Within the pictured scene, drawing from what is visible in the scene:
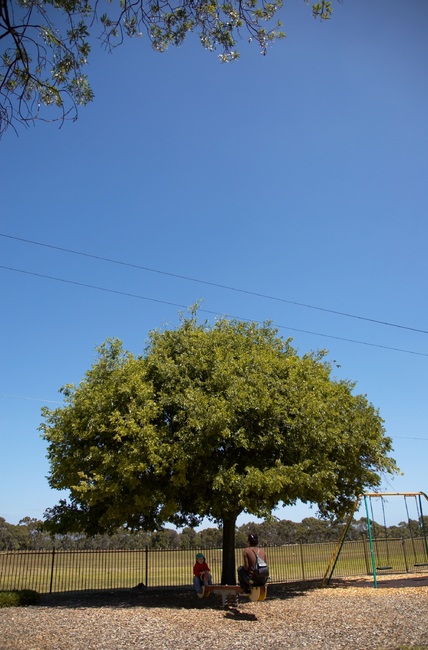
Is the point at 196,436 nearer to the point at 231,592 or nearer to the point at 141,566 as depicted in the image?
the point at 231,592

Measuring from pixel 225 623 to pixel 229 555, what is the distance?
21.3 feet

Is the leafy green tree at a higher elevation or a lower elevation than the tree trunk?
higher

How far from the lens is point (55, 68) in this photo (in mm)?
7352

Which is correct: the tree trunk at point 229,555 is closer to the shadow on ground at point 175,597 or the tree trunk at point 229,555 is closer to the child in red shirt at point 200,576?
the shadow on ground at point 175,597

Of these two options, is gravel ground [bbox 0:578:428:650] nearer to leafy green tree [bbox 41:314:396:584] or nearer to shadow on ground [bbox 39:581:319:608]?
shadow on ground [bbox 39:581:319:608]

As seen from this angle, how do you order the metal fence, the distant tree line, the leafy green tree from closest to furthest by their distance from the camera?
the leafy green tree < the metal fence < the distant tree line

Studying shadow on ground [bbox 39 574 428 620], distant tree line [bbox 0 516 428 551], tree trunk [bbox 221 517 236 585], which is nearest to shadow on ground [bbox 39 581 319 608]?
shadow on ground [bbox 39 574 428 620]

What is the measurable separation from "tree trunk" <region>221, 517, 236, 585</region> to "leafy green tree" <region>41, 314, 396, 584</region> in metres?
0.04

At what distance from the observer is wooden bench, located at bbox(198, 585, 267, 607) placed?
1109 centimetres

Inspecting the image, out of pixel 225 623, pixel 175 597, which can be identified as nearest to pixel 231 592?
pixel 225 623

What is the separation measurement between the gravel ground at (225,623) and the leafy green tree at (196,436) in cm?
250

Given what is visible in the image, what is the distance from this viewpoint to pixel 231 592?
12.5 meters

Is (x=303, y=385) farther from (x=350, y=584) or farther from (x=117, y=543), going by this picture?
(x=117, y=543)

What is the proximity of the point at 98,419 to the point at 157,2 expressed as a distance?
11.2 meters
